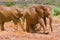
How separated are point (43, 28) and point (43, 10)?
60 centimetres

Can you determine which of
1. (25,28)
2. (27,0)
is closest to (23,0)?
(27,0)

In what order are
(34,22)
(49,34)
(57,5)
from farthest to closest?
(57,5), (34,22), (49,34)

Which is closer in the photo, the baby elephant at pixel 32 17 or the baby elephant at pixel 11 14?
the baby elephant at pixel 32 17

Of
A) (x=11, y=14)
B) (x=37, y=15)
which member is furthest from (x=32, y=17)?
(x=11, y=14)

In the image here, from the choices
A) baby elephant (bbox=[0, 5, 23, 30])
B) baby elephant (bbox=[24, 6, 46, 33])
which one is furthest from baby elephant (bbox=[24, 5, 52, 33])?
baby elephant (bbox=[0, 5, 23, 30])

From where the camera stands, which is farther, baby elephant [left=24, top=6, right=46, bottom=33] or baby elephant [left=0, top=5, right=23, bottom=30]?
baby elephant [left=0, top=5, right=23, bottom=30]

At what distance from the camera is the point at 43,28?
9.48 meters

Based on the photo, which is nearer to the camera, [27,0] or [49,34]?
[49,34]

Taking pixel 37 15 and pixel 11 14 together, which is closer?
pixel 37 15

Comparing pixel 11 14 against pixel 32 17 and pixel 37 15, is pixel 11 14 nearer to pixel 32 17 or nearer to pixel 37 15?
pixel 32 17

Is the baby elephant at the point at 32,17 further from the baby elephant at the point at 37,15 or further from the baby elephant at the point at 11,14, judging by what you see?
the baby elephant at the point at 11,14

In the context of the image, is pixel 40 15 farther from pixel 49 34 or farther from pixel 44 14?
pixel 49 34

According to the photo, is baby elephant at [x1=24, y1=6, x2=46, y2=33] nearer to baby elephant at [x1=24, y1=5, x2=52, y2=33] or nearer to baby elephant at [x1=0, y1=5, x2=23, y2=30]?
baby elephant at [x1=24, y1=5, x2=52, y2=33]

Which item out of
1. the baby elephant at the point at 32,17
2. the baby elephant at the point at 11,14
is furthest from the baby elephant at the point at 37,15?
the baby elephant at the point at 11,14
